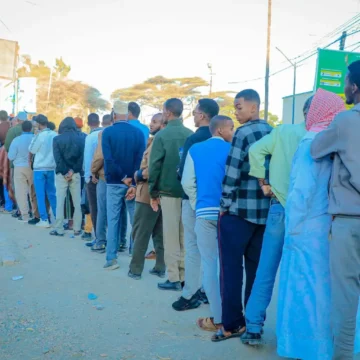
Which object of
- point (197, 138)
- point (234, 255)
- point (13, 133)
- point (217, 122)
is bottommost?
point (234, 255)

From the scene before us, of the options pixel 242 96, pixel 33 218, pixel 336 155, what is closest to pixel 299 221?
pixel 336 155

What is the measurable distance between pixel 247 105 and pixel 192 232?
1.43 m

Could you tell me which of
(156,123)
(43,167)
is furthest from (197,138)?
(43,167)

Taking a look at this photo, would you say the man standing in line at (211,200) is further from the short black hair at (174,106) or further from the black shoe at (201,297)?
the short black hair at (174,106)

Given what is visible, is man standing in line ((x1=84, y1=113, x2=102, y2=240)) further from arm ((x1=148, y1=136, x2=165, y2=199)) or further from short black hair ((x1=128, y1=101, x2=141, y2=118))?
arm ((x1=148, y1=136, x2=165, y2=199))

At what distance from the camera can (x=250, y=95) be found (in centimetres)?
419

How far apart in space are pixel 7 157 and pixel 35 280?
5.90 metres

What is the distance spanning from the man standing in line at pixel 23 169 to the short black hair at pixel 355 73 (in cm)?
797

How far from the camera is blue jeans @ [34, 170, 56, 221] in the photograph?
957 centimetres

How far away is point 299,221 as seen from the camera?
348cm

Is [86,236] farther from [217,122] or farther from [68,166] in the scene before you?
[217,122]

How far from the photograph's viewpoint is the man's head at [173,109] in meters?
5.60

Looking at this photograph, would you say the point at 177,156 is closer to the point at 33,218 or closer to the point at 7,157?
the point at 33,218

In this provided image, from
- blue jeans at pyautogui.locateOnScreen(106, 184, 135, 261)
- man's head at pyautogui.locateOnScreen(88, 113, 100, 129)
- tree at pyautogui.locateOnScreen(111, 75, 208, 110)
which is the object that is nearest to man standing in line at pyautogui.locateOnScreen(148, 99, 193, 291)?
blue jeans at pyautogui.locateOnScreen(106, 184, 135, 261)
